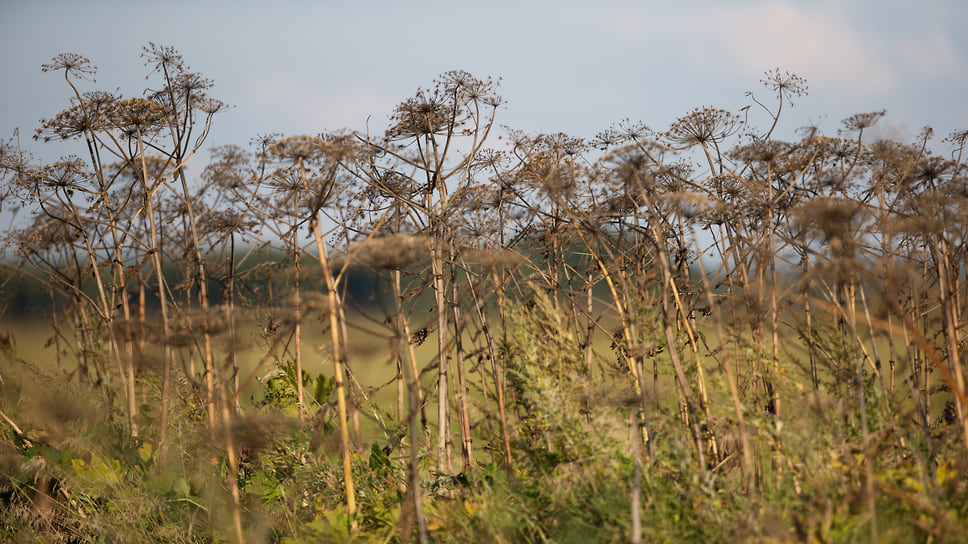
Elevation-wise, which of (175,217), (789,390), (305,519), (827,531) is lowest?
(305,519)

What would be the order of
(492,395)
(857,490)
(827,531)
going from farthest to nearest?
(492,395) → (857,490) → (827,531)

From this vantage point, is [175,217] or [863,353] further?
[175,217]

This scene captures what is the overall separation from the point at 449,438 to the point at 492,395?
417 mm

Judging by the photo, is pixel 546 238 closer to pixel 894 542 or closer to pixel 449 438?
pixel 449 438

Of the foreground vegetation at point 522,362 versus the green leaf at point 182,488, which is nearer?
the foreground vegetation at point 522,362

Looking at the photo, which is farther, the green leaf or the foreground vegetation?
the green leaf

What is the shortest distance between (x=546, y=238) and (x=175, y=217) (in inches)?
125

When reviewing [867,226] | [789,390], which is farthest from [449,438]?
[867,226]

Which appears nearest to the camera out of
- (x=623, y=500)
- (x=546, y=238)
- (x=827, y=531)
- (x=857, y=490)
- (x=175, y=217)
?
(x=827, y=531)

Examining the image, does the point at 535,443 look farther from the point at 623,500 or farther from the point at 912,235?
the point at 912,235

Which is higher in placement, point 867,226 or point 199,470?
point 867,226

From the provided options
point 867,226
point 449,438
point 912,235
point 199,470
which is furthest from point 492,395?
point 912,235

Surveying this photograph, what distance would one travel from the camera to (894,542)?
97.2 inches

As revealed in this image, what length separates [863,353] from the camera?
3680mm
